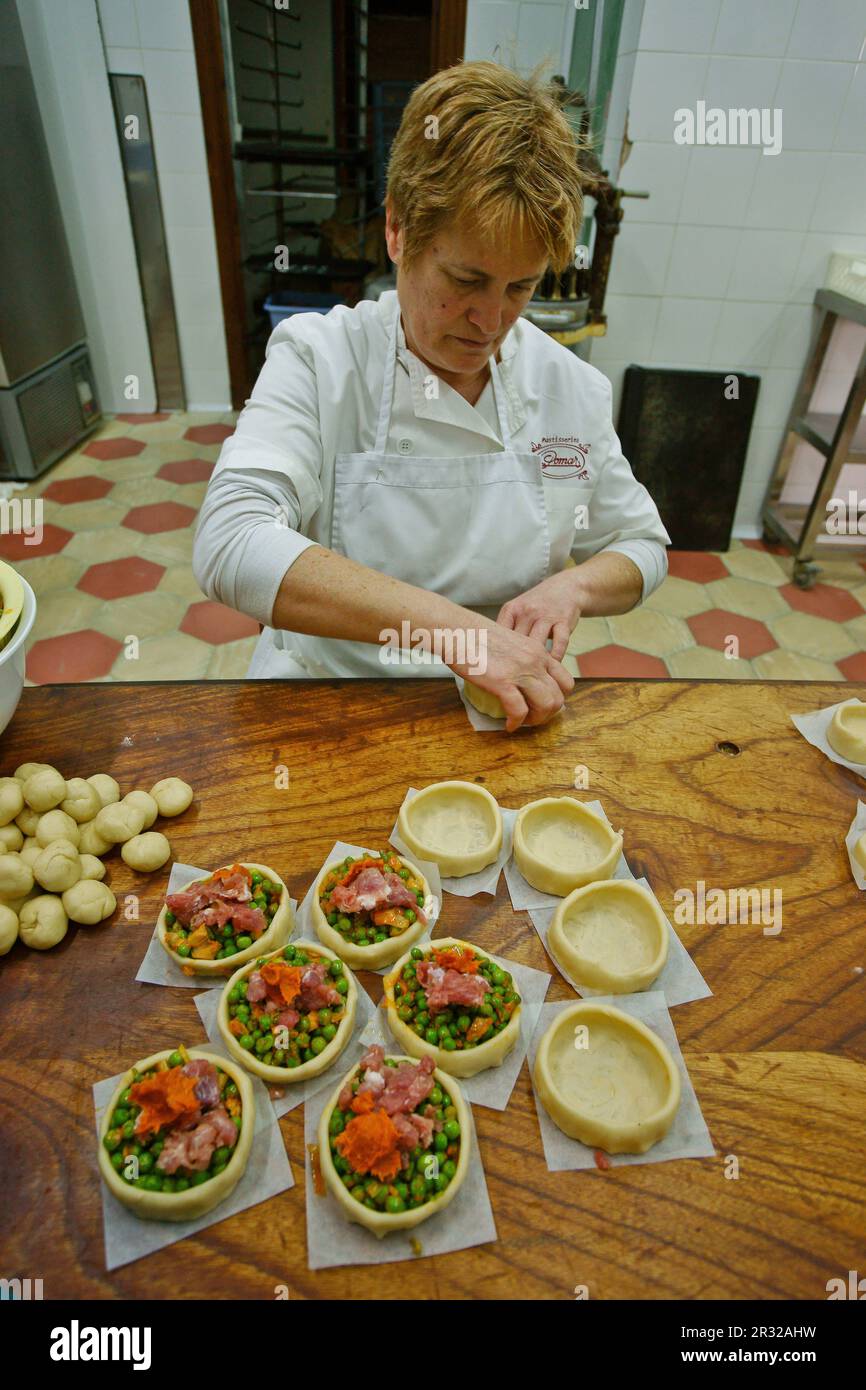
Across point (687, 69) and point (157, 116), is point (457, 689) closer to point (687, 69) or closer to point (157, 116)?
point (687, 69)

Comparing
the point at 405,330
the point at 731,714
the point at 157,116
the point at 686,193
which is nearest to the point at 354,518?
the point at 405,330

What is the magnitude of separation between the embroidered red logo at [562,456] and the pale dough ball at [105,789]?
1064mm

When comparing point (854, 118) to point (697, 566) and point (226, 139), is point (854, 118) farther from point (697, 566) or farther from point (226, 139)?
point (226, 139)

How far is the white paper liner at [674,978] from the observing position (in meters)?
0.99

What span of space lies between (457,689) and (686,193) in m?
2.94

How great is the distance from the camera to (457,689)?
1.41 meters

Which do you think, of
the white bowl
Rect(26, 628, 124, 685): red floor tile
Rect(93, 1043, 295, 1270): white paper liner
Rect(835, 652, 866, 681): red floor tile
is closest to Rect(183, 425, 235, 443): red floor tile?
Rect(26, 628, 124, 685): red floor tile

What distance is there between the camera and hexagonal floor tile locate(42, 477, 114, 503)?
4.06 metres

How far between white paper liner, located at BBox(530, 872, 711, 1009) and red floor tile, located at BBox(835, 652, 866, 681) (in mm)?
2503

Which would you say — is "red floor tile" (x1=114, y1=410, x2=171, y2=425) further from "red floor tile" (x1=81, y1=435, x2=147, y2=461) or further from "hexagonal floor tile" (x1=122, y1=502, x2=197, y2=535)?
"hexagonal floor tile" (x1=122, y1=502, x2=197, y2=535)

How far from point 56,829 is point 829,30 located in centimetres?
383

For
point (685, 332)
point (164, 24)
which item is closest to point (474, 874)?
point (685, 332)

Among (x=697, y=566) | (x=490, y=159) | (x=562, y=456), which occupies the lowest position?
(x=697, y=566)

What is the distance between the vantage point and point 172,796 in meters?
1.16
